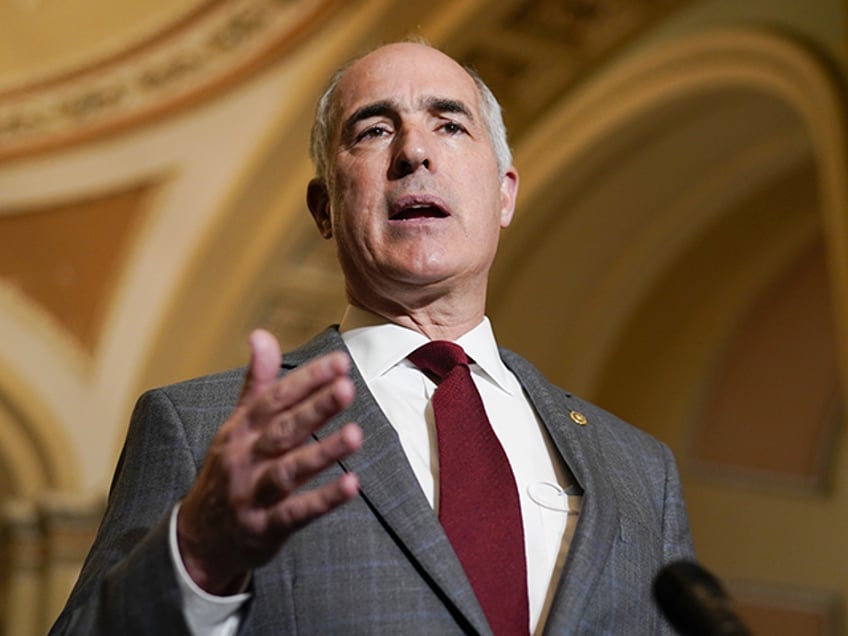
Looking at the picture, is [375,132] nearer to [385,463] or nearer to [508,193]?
[508,193]

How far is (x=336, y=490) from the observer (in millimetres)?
1108

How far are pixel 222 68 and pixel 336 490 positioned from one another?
6.42 metres

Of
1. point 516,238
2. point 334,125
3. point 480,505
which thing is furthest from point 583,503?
point 516,238

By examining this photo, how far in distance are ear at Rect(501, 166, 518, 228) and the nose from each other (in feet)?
0.89

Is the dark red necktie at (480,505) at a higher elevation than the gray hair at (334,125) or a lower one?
lower

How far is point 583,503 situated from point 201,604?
1.60ft

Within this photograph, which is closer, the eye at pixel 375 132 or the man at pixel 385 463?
the man at pixel 385 463

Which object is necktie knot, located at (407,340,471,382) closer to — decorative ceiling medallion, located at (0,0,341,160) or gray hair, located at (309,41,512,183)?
gray hair, located at (309,41,512,183)

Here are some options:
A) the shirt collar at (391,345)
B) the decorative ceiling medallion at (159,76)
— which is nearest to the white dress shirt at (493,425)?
the shirt collar at (391,345)

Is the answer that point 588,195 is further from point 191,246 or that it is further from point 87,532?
point 87,532

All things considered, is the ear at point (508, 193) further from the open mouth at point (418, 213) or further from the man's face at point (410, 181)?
the open mouth at point (418, 213)

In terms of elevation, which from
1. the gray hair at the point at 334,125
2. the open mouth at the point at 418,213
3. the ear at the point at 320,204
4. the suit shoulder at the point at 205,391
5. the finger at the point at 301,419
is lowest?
the finger at the point at 301,419

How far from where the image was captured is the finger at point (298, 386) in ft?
3.64

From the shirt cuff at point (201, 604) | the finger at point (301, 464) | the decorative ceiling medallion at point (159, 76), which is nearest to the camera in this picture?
the finger at point (301, 464)
